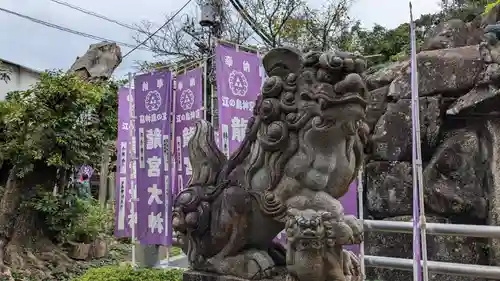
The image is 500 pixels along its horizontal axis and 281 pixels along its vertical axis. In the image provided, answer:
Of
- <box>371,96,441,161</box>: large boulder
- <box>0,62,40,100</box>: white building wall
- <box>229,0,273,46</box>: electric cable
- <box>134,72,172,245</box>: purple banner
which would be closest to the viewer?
<box>371,96,441,161</box>: large boulder

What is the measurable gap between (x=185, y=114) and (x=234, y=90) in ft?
2.65

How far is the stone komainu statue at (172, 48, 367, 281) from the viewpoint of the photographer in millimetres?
2303

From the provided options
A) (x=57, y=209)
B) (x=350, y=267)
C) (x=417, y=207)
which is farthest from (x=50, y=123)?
(x=417, y=207)

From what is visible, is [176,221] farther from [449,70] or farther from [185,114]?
[449,70]

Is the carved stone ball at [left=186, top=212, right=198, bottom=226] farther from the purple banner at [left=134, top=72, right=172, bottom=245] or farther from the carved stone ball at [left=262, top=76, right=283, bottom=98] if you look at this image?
the purple banner at [left=134, top=72, right=172, bottom=245]

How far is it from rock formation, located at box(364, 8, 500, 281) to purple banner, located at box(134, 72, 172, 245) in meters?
2.51

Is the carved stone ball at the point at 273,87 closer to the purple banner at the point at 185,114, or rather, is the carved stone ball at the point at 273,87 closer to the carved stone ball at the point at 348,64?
the carved stone ball at the point at 348,64

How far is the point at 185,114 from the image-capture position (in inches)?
233

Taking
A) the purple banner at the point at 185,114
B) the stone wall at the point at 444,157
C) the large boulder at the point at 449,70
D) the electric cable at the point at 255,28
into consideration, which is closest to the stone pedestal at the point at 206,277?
the stone wall at the point at 444,157

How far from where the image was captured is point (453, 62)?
209 inches

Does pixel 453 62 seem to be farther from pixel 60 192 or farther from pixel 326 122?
pixel 60 192

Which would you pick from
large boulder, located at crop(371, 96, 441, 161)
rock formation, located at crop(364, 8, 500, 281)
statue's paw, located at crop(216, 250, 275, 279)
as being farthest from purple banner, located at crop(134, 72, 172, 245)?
statue's paw, located at crop(216, 250, 275, 279)

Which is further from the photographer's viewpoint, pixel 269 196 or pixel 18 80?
pixel 18 80

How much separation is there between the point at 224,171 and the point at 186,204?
312mm
